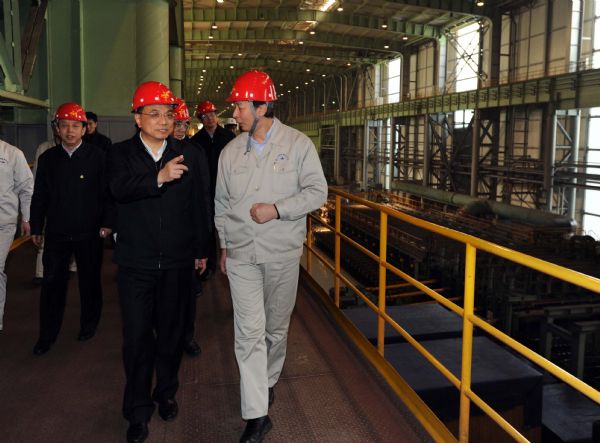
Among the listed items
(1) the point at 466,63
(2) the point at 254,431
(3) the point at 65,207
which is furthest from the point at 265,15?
(2) the point at 254,431

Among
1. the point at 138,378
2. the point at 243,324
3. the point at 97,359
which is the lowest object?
the point at 97,359

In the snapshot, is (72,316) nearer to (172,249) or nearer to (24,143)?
(172,249)

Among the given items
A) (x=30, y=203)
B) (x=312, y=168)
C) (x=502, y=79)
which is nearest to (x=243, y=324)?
(x=312, y=168)

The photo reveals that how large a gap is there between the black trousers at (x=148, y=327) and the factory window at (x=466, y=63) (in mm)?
27636

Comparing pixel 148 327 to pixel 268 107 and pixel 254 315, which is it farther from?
pixel 268 107

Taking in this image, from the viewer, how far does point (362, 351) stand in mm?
4453

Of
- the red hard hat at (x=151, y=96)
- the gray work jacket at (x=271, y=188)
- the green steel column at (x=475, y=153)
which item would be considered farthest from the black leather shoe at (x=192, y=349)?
the green steel column at (x=475, y=153)

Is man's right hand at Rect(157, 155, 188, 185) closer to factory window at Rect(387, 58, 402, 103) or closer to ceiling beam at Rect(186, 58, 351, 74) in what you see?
factory window at Rect(387, 58, 402, 103)

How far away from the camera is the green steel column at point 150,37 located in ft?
27.0

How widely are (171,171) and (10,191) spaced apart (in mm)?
2351

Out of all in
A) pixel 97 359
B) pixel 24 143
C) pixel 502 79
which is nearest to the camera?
pixel 97 359

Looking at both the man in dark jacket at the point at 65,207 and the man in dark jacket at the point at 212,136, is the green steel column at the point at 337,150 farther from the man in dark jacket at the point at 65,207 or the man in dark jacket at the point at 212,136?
the man in dark jacket at the point at 65,207

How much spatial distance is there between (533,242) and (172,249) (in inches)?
714

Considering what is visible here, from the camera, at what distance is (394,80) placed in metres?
40.0
